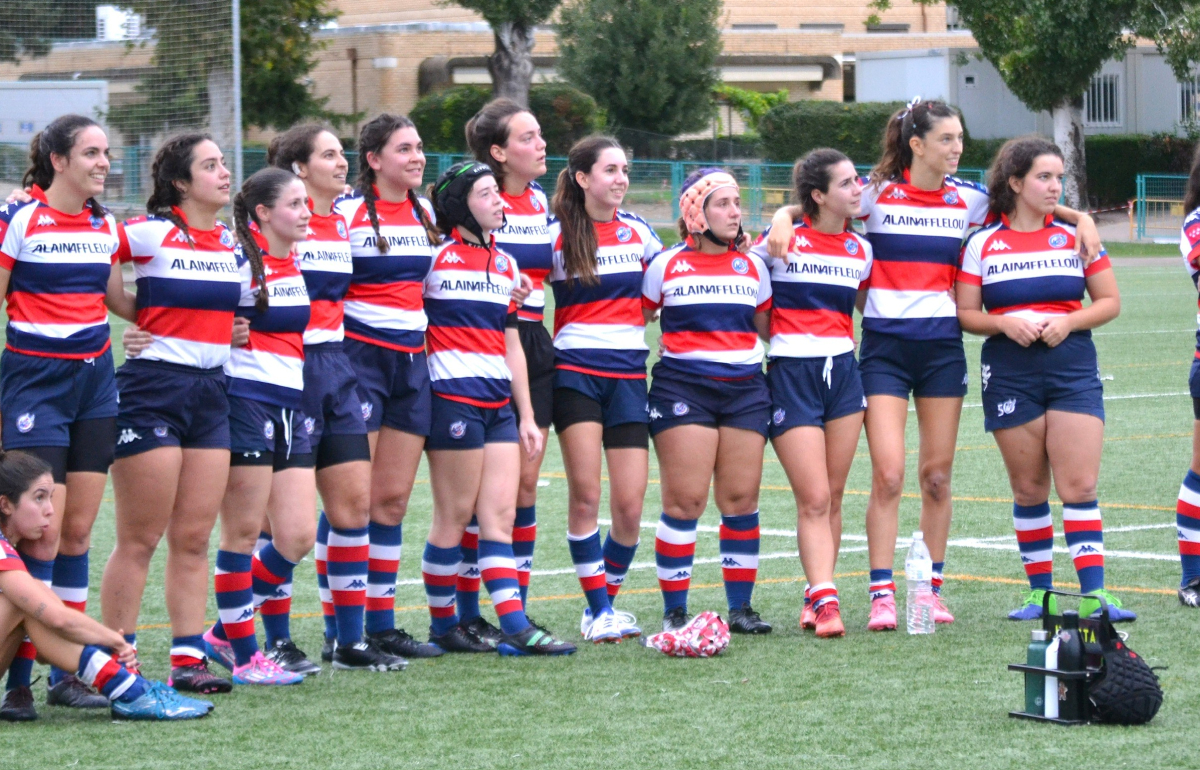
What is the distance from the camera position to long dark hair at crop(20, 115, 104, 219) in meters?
5.56

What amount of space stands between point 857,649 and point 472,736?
1817mm

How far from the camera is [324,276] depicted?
6.02 metres

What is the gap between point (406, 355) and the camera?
20.3 ft

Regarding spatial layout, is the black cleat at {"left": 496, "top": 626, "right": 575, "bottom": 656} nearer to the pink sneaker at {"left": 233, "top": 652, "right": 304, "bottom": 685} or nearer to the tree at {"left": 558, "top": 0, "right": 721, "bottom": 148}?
the pink sneaker at {"left": 233, "top": 652, "right": 304, "bottom": 685}

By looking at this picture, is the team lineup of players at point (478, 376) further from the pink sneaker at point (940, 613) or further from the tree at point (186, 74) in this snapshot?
the tree at point (186, 74)

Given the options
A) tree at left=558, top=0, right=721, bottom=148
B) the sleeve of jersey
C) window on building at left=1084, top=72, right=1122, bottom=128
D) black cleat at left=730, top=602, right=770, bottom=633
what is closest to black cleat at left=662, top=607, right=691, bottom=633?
black cleat at left=730, top=602, right=770, bottom=633

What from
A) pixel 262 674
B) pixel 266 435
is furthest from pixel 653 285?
pixel 262 674

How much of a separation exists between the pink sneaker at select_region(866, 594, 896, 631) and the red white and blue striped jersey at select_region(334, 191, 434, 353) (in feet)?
7.00

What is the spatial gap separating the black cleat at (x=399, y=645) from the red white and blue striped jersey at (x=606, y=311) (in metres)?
1.23

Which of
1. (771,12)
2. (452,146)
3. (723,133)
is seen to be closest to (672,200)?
(452,146)

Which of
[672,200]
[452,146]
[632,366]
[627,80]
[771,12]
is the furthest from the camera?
[771,12]

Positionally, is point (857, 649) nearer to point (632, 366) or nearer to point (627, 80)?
point (632, 366)

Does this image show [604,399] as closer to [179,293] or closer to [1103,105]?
[179,293]

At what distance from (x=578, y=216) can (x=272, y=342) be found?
4.71 feet
